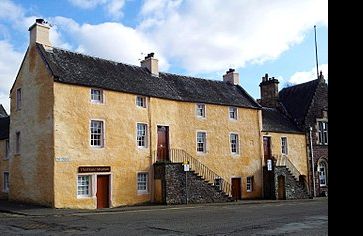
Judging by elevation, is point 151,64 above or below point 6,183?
above

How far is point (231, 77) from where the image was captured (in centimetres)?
3547

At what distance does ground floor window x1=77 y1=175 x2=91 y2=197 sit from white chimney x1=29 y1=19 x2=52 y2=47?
27.6 ft

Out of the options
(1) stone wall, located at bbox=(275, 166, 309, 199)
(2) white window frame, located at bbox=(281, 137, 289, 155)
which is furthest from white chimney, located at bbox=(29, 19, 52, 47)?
(2) white window frame, located at bbox=(281, 137, 289, 155)

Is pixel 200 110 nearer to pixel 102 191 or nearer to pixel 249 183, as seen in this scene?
pixel 249 183

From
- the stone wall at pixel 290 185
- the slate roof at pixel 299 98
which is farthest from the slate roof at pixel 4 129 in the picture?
the slate roof at pixel 299 98

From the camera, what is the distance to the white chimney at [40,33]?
23.9 meters

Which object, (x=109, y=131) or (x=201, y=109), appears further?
(x=201, y=109)

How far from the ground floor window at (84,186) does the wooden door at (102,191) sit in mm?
579

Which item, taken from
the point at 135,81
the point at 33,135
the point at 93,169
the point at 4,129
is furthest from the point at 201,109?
the point at 4,129

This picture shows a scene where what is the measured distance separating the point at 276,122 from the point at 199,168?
35.4 feet

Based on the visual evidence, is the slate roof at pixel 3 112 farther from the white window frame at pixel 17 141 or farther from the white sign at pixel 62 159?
the white sign at pixel 62 159

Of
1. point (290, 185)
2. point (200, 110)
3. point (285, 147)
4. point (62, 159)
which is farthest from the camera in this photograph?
point (285, 147)

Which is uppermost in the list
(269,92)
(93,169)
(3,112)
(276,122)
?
(269,92)

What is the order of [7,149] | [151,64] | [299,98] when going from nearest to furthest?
[7,149] < [151,64] < [299,98]
